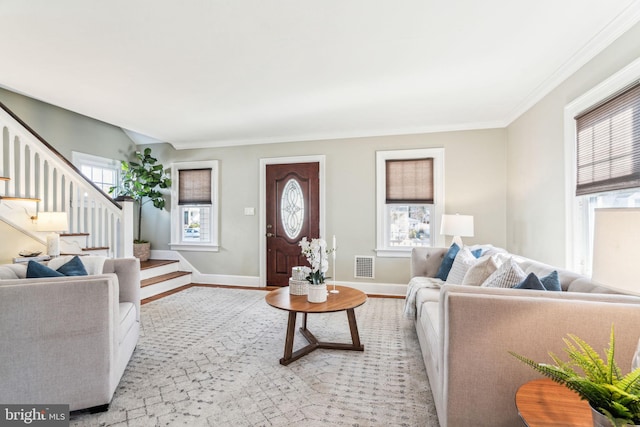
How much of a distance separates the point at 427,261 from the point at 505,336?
2.14m

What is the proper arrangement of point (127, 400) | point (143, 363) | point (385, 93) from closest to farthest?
point (127, 400)
point (143, 363)
point (385, 93)

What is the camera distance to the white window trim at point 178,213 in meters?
5.27

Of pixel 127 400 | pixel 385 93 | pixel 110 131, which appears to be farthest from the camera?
pixel 110 131

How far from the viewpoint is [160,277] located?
190 inches

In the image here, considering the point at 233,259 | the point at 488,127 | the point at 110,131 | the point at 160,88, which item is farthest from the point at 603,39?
the point at 110,131

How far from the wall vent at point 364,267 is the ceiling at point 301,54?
6.86ft

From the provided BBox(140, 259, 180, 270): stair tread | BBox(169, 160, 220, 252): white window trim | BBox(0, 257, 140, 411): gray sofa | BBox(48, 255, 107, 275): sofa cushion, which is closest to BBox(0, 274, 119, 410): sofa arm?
BBox(0, 257, 140, 411): gray sofa

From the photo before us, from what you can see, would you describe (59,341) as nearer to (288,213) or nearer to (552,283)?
(552,283)

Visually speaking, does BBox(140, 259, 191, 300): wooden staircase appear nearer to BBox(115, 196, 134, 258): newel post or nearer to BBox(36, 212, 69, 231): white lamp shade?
BBox(115, 196, 134, 258): newel post

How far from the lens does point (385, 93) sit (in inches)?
126

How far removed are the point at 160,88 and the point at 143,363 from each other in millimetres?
2608

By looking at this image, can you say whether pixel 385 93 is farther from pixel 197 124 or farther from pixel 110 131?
pixel 110 131

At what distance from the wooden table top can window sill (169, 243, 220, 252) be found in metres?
4.92

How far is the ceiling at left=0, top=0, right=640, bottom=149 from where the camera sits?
6.31 ft
